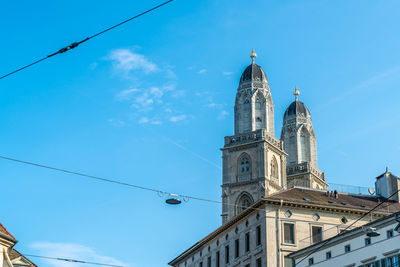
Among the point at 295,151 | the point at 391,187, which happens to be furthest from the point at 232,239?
the point at 295,151

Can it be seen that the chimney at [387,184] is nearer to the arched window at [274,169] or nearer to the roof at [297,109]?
the arched window at [274,169]

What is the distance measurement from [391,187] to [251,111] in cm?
3055

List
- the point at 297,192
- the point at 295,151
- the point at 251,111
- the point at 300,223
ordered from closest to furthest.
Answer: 1. the point at 300,223
2. the point at 297,192
3. the point at 251,111
4. the point at 295,151

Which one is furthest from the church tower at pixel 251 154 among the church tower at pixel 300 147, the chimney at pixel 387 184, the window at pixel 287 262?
the window at pixel 287 262

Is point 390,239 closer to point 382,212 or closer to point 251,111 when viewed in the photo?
point 382,212

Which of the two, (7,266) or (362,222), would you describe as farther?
(362,222)

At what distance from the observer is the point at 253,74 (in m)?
99.3

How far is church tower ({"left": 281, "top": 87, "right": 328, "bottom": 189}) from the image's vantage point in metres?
106

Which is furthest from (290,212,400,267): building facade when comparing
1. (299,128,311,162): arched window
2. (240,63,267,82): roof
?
(299,128,311,162): arched window

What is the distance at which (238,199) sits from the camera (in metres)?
88.2

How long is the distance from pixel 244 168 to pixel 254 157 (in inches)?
72.7

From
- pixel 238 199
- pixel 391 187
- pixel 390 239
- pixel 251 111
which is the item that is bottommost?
pixel 390 239

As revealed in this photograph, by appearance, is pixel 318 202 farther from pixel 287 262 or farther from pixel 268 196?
pixel 287 262

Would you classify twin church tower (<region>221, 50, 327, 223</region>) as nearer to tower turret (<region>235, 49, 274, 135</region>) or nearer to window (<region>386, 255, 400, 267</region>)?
tower turret (<region>235, 49, 274, 135</region>)
